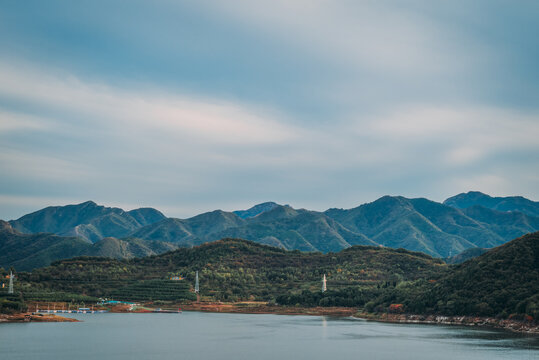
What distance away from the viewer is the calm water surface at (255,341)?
9538 centimetres

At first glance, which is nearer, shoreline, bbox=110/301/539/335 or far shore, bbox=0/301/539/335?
shoreline, bbox=110/301/539/335

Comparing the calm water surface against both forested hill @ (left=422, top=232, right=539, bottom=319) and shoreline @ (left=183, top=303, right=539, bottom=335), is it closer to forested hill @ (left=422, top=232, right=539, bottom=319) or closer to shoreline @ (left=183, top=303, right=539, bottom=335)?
shoreline @ (left=183, top=303, right=539, bottom=335)

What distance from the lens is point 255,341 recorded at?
114 meters

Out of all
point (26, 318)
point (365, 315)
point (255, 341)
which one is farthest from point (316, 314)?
point (26, 318)

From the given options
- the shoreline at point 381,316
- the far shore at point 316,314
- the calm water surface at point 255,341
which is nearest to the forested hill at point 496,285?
the shoreline at point 381,316

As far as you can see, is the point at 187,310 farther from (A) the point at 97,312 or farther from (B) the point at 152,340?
(B) the point at 152,340

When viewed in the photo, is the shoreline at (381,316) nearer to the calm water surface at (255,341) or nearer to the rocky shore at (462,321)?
the rocky shore at (462,321)

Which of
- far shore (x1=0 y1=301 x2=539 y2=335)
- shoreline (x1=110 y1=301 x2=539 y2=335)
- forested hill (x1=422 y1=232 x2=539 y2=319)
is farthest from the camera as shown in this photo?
forested hill (x1=422 y1=232 x2=539 y2=319)

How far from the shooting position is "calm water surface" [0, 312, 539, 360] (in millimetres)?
95375

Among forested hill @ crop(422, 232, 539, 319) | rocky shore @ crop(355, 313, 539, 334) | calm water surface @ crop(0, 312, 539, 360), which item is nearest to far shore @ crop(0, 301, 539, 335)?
rocky shore @ crop(355, 313, 539, 334)

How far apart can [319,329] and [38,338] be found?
6011 cm

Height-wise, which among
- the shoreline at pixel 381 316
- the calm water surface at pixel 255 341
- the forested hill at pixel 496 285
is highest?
the forested hill at pixel 496 285

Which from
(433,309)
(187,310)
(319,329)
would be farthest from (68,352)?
(187,310)

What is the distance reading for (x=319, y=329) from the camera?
13800cm
